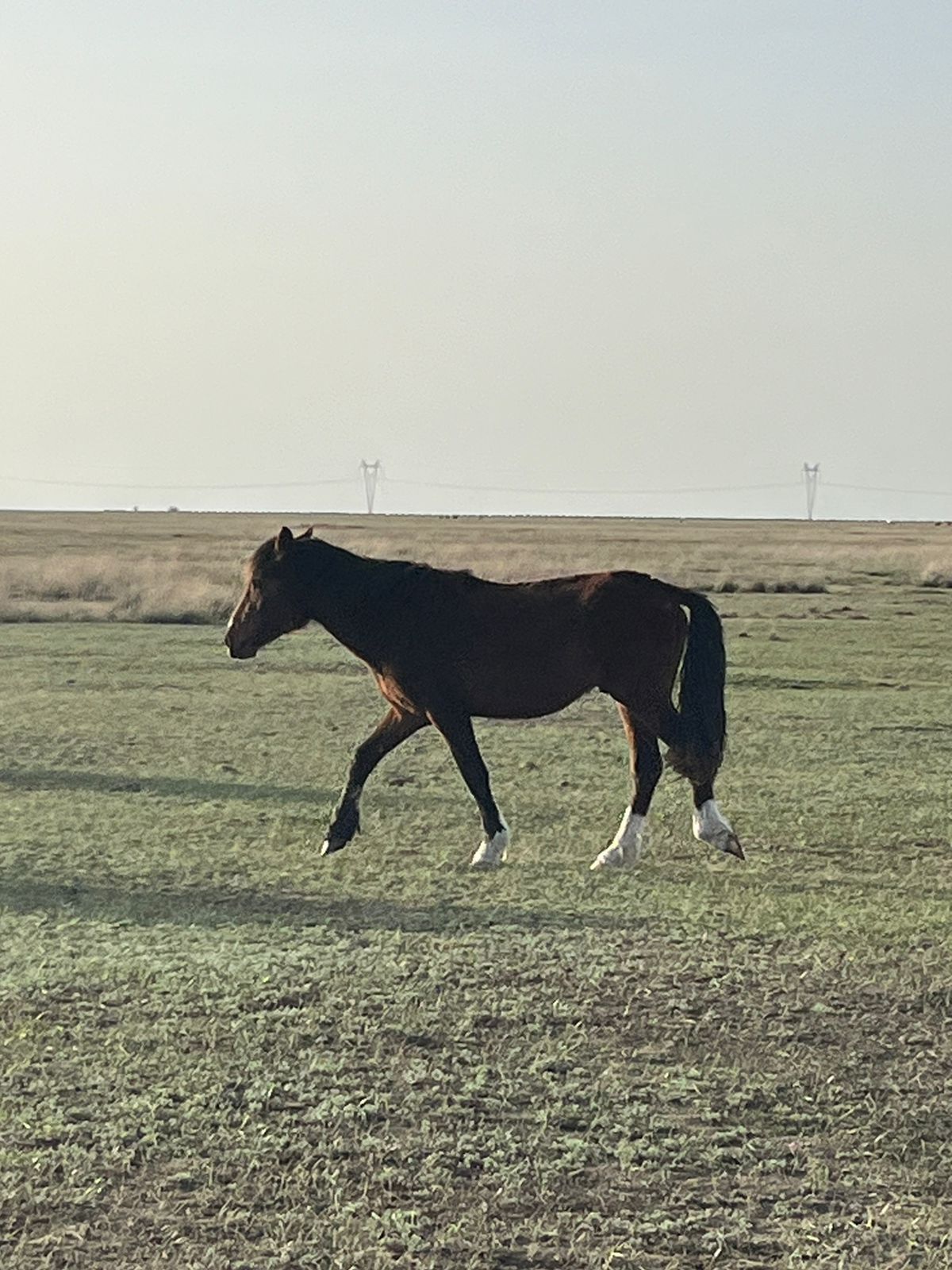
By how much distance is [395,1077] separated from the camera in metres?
5.58

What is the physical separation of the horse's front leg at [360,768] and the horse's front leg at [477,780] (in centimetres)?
28

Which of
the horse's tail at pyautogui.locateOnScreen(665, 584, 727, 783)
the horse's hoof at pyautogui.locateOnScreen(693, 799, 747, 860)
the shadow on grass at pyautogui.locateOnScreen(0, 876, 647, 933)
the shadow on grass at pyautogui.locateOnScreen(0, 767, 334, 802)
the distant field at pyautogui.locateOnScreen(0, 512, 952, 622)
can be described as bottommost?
the distant field at pyautogui.locateOnScreen(0, 512, 952, 622)

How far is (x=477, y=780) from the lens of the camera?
9.05m

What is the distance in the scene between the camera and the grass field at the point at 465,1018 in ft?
14.7

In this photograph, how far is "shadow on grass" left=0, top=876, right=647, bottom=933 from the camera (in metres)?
7.75

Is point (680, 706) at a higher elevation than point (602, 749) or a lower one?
higher

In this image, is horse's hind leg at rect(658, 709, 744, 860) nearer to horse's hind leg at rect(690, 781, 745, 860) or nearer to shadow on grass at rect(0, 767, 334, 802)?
horse's hind leg at rect(690, 781, 745, 860)

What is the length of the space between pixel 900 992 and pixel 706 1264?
104 inches

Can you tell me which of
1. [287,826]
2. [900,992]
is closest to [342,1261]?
[900,992]

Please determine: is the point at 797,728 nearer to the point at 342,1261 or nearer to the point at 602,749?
the point at 602,749

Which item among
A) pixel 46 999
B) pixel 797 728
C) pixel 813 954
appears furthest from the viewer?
pixel 797 728

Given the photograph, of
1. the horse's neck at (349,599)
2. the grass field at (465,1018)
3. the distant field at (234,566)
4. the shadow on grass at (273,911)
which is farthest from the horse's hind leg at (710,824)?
the distant field at (234,566)

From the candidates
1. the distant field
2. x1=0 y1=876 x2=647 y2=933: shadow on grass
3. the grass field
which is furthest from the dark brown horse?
the distant field

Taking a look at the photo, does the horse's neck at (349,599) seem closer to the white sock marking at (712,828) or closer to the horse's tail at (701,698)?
the horse's tail at (701,698)
